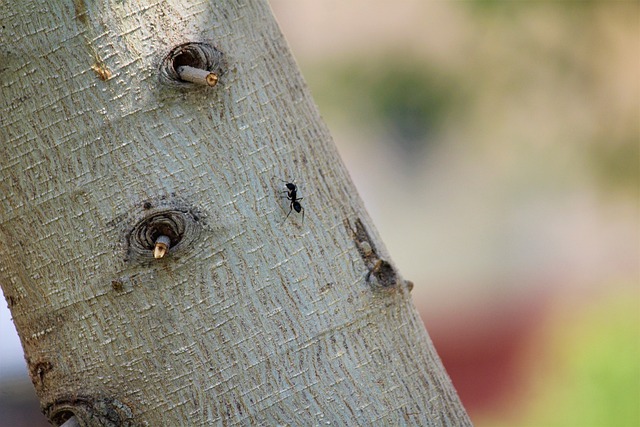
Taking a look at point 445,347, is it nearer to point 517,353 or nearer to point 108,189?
point 517,353

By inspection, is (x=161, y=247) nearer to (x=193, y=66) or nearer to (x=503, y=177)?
(x=193, y=66)

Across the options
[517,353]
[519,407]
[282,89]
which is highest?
[517,353]

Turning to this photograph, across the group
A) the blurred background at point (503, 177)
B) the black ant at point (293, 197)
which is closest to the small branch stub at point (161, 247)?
the black ant at point (293, 197)

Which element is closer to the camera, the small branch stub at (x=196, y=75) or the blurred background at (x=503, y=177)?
the small branch stub at (x=196, y=75)

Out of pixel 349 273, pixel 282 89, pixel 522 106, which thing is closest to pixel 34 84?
pixel 282 89

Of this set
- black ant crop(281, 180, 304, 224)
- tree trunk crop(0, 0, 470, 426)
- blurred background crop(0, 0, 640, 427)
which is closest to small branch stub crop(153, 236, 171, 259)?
tree trunk crop(0, 0, 470, 426)

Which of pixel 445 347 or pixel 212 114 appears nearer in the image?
pixel 212 114

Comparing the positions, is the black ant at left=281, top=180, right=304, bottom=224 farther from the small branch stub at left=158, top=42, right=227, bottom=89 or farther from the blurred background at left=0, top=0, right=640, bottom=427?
the blurred background at left=0, top=0, right=640, bottom=427

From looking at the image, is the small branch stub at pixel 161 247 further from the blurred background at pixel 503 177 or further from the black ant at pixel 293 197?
the blurred background at pixel 503 177
